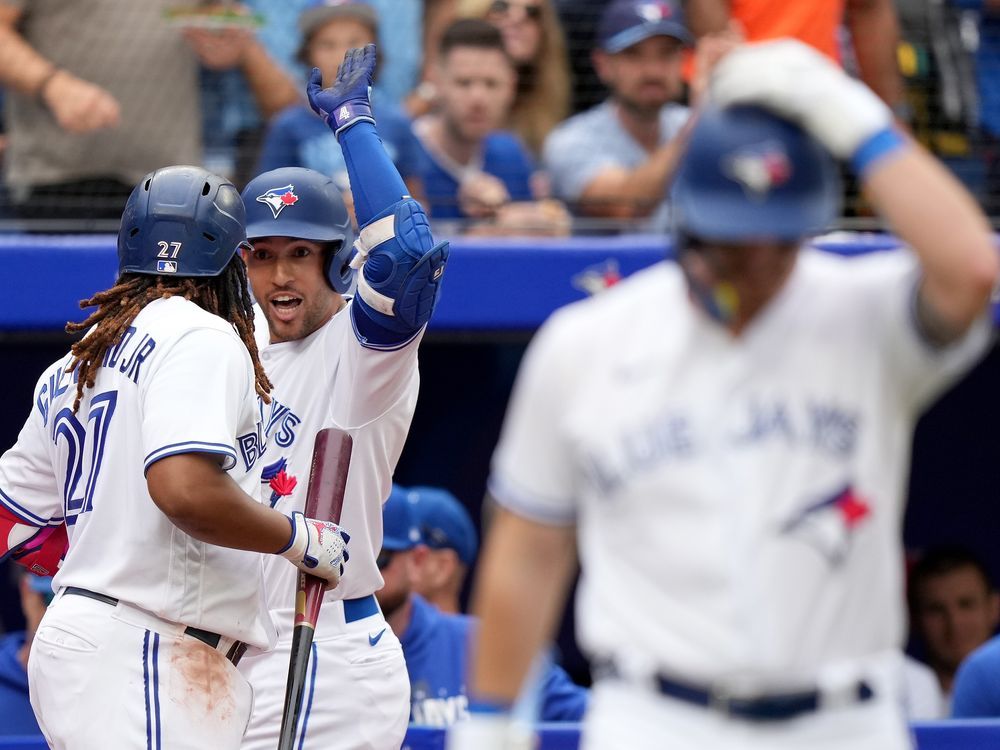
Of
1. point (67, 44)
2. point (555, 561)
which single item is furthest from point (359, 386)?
point (67, 44)

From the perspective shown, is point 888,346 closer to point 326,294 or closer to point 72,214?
point 326,294

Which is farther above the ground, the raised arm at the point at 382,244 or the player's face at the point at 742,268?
the raised arm at the point at 382,244

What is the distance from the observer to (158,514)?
328 centimetres

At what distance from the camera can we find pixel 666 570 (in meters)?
2.33

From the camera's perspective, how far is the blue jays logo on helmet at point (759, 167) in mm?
2275

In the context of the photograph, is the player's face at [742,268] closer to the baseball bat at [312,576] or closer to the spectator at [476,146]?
the baseball bat at [312,576]

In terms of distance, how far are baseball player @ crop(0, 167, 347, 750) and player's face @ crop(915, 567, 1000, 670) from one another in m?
3.64

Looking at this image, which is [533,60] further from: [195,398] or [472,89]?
[195,398]

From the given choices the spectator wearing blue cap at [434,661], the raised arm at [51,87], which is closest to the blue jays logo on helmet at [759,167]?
the spectator wearing blue cap at [434,661]

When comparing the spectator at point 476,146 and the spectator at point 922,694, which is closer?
the spectator at point 922,694

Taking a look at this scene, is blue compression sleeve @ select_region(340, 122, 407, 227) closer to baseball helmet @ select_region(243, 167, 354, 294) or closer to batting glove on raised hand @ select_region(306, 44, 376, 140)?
batting glove on raised hand @ select_region(306, 44, 376, 140)

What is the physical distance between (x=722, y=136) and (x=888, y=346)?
1.19ft

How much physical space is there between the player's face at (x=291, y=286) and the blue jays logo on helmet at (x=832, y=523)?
1.91 meters

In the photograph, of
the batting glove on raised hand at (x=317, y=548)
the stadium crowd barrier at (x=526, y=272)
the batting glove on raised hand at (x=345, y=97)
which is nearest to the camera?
the batting glove on raised hand at (x=317, y=548)
